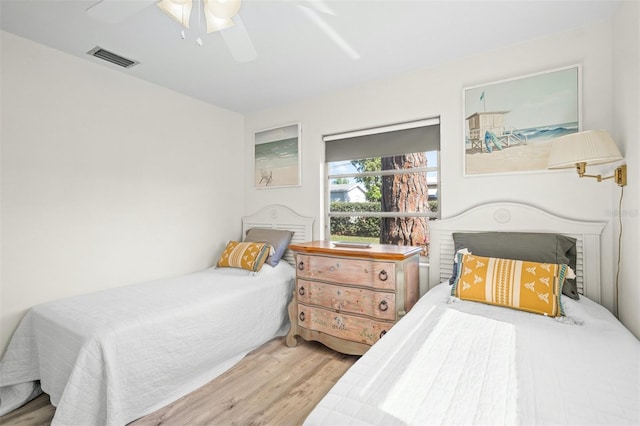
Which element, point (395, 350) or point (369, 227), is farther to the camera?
point (369, 227)

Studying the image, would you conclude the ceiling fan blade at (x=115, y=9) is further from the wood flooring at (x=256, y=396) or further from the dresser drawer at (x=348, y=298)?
the wood flooring at (x=256, y=396)

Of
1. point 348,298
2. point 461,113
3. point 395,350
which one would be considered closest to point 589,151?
point 461,113

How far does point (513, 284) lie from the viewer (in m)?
1.76

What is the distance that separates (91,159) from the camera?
2516 millimetres

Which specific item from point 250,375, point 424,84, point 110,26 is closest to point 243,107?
point 110,26

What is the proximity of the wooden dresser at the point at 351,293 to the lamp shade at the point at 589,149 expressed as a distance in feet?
3.63

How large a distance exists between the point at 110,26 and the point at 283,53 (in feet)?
3.76

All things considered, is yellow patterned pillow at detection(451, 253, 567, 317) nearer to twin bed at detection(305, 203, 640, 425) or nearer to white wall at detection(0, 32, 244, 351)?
twin bed at detection(305, 203, 640, 425)

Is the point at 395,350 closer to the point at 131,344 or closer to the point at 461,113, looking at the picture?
the point at 131,344

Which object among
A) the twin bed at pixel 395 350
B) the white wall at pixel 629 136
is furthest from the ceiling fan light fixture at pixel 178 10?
the white wall at pixel 629 136

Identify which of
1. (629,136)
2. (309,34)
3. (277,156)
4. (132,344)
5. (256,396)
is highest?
(309,34)

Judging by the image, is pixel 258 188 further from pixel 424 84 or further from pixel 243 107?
pixel 424 84

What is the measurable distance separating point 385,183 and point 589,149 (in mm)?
1675

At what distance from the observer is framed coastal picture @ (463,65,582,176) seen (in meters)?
2.10
